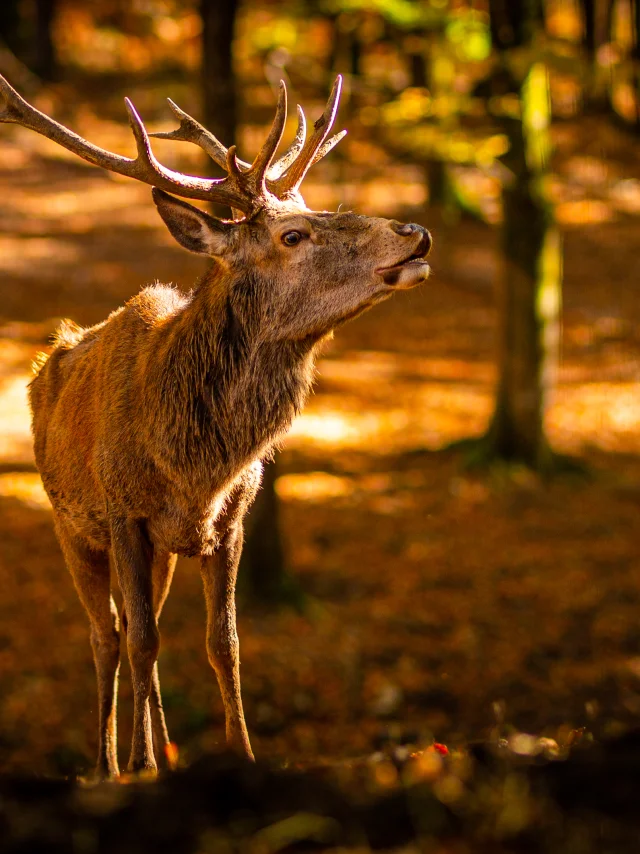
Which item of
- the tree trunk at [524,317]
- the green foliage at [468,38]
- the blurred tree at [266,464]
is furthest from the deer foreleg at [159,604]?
the tree trunk at [524,317]

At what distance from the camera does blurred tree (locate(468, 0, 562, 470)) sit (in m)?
11.9

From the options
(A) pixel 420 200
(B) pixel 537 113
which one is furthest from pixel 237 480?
(A) pixel 420 200

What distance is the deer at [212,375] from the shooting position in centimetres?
417

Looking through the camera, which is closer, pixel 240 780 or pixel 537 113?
pixel 240 780

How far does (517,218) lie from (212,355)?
879 cm

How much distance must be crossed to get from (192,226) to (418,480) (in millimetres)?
9008

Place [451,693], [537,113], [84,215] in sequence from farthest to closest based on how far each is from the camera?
[84,215] → [537,113] → [451,693]

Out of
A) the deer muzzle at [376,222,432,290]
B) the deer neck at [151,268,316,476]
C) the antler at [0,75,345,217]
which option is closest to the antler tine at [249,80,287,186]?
the antler at [0,75,345,217]

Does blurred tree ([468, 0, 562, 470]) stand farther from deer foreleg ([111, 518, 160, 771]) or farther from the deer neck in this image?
deer foreleg ([111, 518, 160, 771])

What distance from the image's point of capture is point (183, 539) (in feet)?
13.6

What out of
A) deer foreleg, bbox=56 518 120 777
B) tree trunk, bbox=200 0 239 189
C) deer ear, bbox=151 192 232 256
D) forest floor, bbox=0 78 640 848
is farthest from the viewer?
tree trunk, bbox=200 0 239 189

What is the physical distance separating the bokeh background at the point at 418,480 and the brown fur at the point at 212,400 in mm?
1454

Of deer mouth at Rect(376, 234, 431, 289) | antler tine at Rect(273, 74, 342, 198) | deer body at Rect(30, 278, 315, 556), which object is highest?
antler tine at Rect(273, 74, 342, 198)

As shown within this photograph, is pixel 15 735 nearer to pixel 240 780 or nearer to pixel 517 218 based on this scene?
pixel 240 780
